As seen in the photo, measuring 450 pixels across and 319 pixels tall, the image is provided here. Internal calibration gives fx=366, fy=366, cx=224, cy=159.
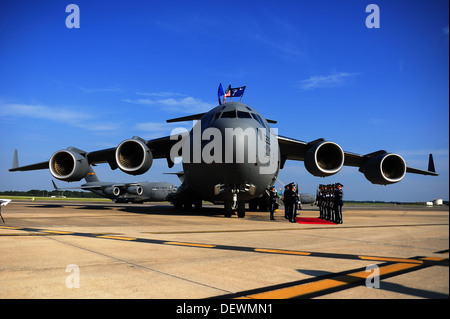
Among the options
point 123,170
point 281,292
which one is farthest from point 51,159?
point 281,292

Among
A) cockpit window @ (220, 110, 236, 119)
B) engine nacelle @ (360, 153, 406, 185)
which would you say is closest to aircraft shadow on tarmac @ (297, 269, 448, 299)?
cockpit window @ (220, 110, 236, 119)

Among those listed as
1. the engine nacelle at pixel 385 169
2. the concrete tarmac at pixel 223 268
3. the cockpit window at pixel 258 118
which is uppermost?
the cockpit window at pixel 258 118

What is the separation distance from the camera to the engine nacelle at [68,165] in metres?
18.5

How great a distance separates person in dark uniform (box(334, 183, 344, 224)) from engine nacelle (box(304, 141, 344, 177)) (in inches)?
90.3

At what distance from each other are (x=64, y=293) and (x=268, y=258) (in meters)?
2.85

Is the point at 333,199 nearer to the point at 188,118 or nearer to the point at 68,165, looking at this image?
the point at 188,118

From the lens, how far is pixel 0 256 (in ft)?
16.7

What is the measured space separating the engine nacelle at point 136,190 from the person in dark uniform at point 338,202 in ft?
98.3

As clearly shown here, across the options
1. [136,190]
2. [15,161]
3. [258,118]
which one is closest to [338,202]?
[258,118]

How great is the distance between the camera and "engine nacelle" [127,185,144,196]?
40.5m

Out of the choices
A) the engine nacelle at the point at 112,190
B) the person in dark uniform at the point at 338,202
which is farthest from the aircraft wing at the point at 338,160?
the engine nacelle at the point at 112,190

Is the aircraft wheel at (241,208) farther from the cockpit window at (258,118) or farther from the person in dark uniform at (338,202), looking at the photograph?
the person in dark uniform at (338,202)

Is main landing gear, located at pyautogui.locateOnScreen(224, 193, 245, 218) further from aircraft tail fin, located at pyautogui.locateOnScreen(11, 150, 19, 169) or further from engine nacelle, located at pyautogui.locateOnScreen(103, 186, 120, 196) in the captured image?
engine nacelle, located at pyautogui.locateOnScreen(103, 186, 120, 196)
